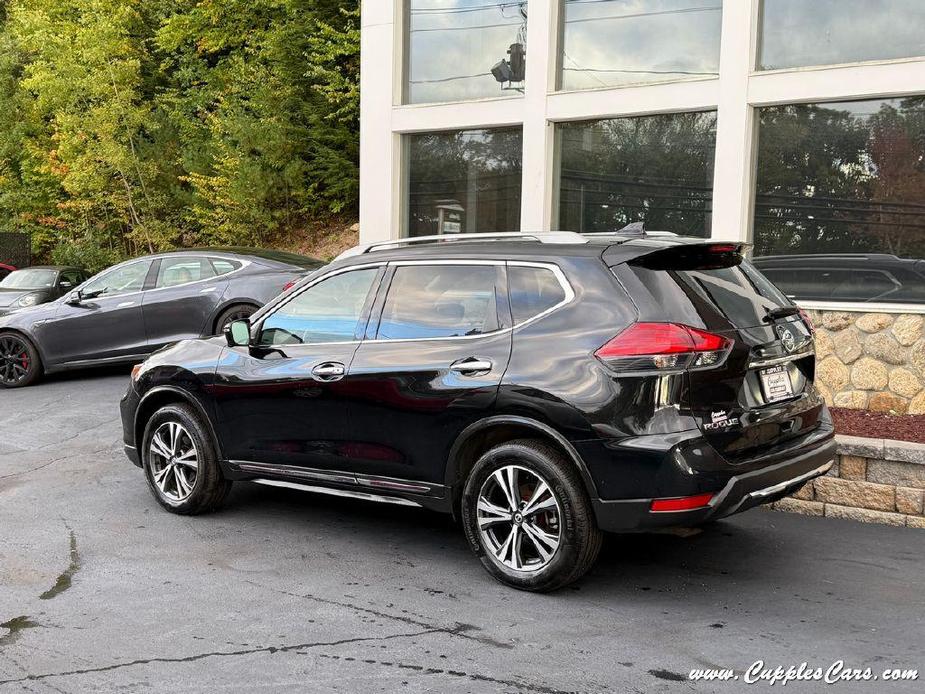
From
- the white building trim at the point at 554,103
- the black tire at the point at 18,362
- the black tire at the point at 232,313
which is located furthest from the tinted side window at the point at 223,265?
the black tire at the point at 18,362

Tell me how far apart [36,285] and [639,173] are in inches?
441

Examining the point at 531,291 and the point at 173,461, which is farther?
the point at 173,461

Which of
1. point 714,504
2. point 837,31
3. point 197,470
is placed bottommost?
point 197,470

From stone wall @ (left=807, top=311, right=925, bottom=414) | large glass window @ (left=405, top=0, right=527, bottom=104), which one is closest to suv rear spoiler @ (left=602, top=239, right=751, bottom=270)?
stone wall @ (left=807, top=311, right=925, bottom=414)

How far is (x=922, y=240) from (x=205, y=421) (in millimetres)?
6749

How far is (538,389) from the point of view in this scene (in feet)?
16.0

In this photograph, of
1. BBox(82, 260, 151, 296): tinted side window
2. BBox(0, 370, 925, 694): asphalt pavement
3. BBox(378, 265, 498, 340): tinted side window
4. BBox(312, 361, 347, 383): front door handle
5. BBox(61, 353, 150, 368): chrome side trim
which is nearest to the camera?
BBox(0, 370, 925, 694): asphalt pavement

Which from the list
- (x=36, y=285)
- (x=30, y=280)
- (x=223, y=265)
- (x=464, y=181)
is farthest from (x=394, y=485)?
(x=30, y=280)

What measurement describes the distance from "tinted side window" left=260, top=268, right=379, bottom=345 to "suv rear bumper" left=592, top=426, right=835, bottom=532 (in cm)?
192

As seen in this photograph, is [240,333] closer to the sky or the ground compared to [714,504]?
closer to the sky

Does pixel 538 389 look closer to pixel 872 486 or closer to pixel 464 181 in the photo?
pixel 872 486

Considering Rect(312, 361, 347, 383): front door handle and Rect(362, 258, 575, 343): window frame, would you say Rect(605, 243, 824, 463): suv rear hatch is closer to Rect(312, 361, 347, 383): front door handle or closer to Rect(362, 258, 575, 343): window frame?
Rect(362, 258, 575, 343): window frame

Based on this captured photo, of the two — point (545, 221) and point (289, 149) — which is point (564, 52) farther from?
point (289, 149)

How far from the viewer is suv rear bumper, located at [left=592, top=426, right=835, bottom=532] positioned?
4625mm
